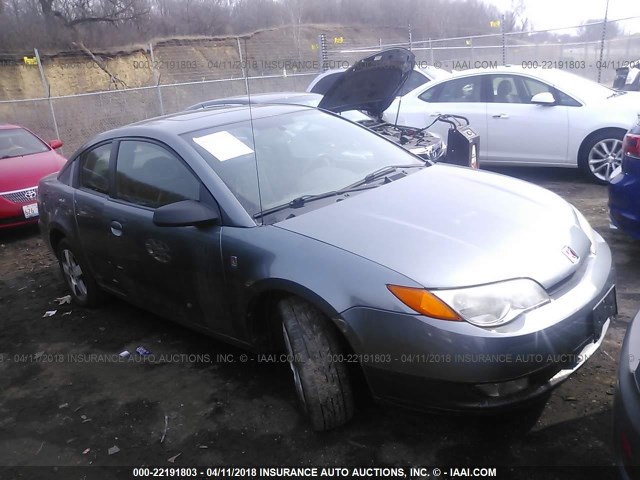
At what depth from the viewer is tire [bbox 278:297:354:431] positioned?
8.30 ft

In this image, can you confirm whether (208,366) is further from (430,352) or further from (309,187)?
(430,352)

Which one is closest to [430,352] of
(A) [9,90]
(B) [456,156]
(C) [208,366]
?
(C) [208,366]

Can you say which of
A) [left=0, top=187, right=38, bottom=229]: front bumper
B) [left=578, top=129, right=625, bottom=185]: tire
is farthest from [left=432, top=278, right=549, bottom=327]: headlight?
[left=0, top=187, right=38, bottom=229]: front bumper

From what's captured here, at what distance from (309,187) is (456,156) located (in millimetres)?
3022

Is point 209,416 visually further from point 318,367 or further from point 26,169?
point 26,169

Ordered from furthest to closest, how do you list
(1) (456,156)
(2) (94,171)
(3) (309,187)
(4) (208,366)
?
(1) (456,156) < (2) (94,171) < (4) (208,366) < (3) (309,187)

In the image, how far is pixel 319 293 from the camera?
7.94 ft

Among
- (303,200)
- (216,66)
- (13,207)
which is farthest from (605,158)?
(216,66)

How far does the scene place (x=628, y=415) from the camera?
5.65 feet

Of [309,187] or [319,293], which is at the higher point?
[309,187]

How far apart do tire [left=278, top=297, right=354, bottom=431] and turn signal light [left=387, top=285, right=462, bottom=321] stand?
44cm

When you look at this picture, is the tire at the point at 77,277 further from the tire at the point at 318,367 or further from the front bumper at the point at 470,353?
the front bumper at the point at 470,353

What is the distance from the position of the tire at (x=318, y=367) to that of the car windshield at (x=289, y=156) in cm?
65

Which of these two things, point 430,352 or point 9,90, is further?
point 9,90
